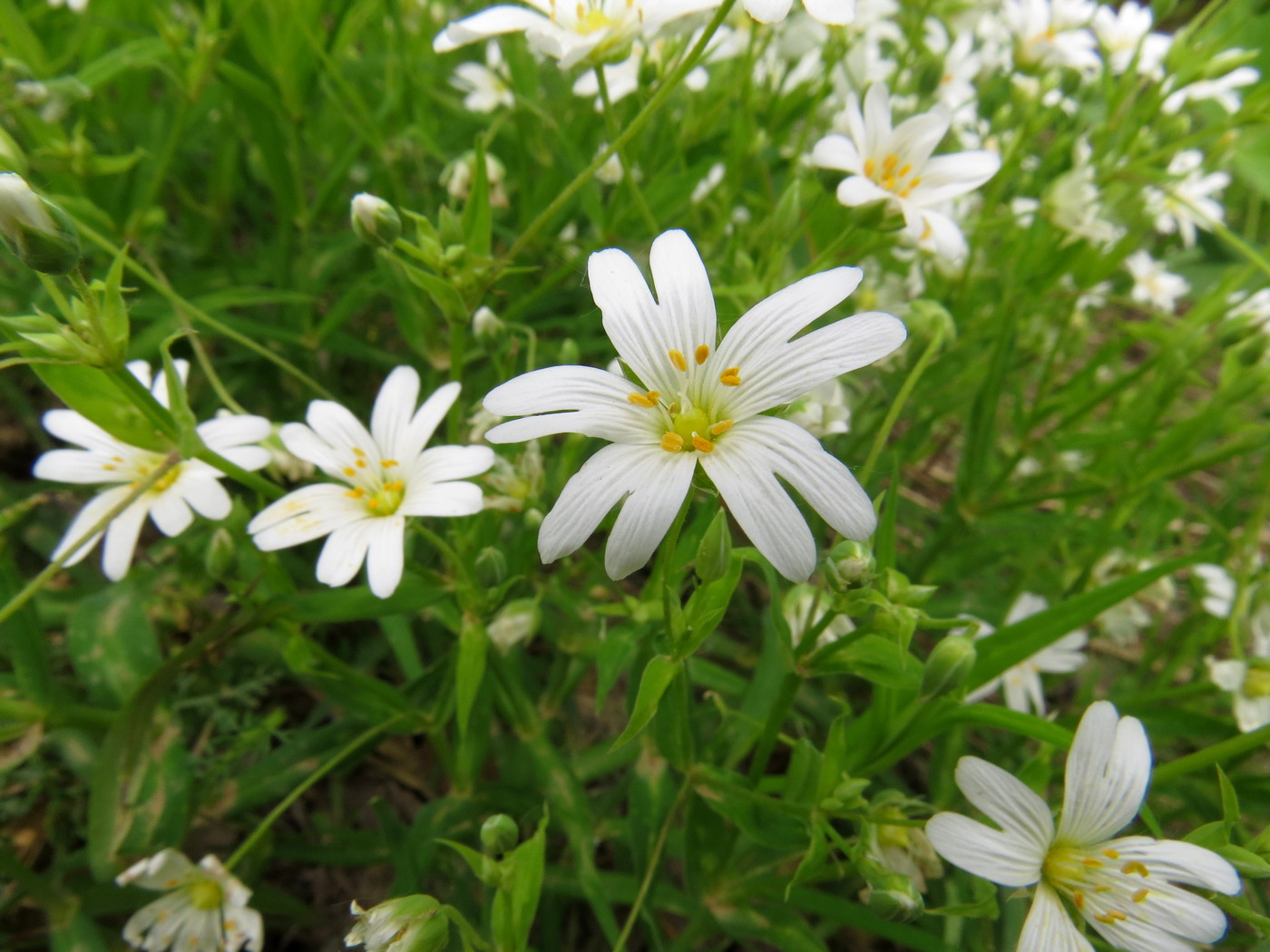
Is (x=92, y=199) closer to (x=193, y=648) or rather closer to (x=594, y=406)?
(x=193, y=648)

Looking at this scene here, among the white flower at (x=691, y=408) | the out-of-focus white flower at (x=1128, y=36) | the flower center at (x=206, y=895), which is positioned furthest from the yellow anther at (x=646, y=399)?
the out-of-focus white flower at (x=1128, y=36)

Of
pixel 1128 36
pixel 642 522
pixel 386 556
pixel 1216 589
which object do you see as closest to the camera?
pixel 642 522

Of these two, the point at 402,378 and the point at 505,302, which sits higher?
the point at 402,378

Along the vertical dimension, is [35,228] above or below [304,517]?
above

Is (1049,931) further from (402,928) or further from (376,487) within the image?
(376,487)

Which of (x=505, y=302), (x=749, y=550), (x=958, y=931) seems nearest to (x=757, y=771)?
(x=749, y=550)

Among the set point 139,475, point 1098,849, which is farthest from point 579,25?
point 1098,849
